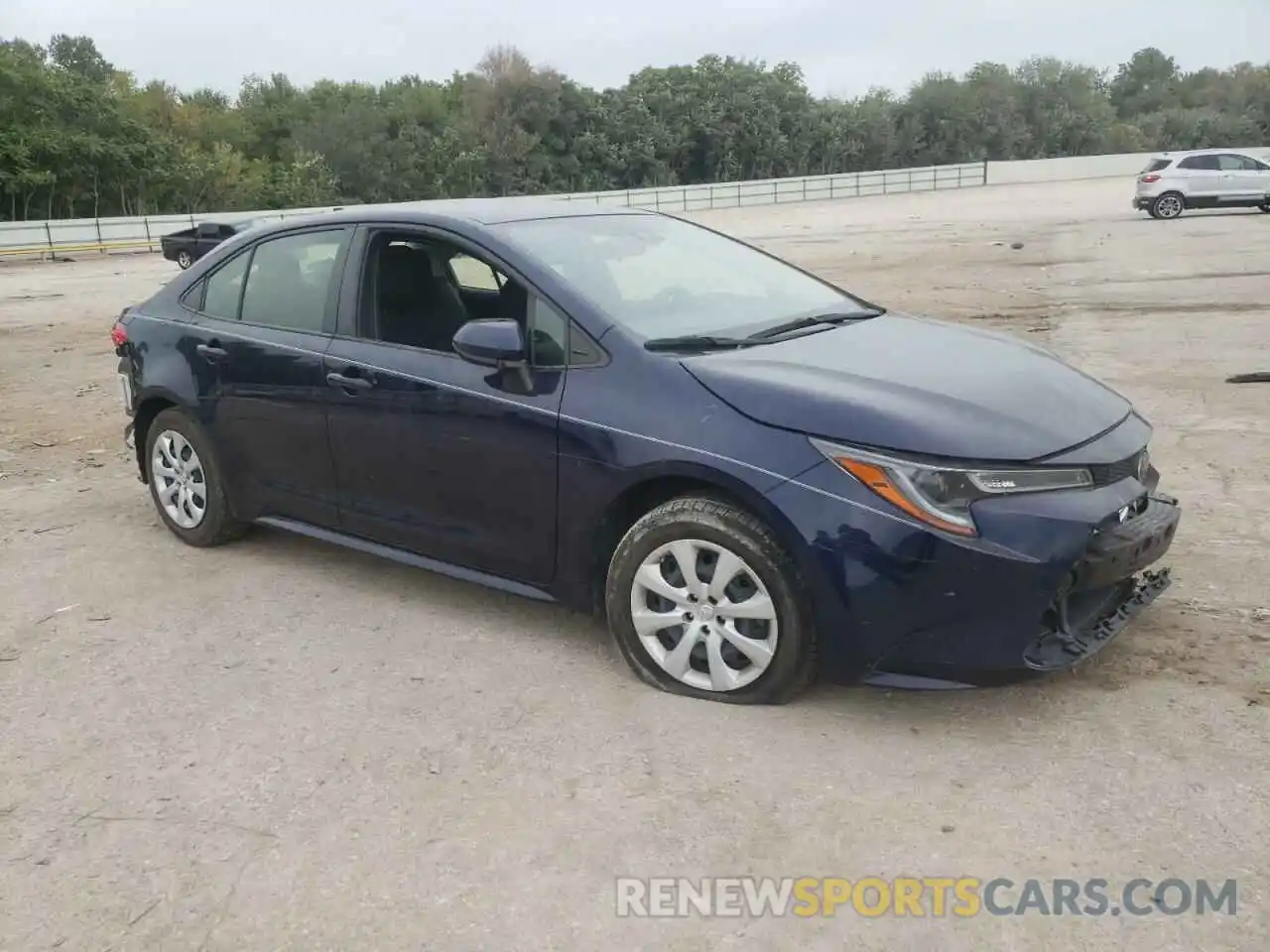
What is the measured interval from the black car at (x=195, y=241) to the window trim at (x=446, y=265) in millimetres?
17722

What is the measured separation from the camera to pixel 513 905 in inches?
110

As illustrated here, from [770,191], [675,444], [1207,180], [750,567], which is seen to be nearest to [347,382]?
[675,444]

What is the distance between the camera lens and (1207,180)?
28.3 metres

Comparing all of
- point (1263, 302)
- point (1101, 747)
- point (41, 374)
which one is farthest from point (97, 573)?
point (1263, 302)

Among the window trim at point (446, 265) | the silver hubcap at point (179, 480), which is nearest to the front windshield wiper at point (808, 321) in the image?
the window trim at point (446, 265)

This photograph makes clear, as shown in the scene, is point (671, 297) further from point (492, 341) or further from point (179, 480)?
point (179, 480)

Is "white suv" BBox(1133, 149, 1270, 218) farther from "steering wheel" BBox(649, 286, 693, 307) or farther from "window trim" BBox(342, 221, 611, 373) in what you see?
"window trim" BBox(342, 221, 611, 373)

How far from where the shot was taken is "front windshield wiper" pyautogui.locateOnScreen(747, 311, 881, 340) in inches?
168

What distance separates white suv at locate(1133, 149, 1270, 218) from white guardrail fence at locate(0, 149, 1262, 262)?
1975 centimetres

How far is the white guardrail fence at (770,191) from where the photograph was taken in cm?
3953

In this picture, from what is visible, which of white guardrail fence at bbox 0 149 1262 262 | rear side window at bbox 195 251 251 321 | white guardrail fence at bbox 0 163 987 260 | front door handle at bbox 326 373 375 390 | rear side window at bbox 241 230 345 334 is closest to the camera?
front door handle at bbox 326 373 375 390

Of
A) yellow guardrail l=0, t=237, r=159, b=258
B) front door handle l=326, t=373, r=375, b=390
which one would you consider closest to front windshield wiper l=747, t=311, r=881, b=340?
front door handle l=326, t=373, r=375, b=390

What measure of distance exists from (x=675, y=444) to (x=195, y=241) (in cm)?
2181

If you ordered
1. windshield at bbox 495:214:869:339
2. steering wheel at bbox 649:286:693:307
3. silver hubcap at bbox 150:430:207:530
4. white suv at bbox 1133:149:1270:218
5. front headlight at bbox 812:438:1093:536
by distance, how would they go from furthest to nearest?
1. white suv at bbox 1133:149:1270:218
2. silver hubcap at bbox 150:430:207:530
3. steering wheel at bbox 649:286:693:307
4. windshield at bbox 495:214:869:339
5. front headlight at bbox 812:438:1093:536
